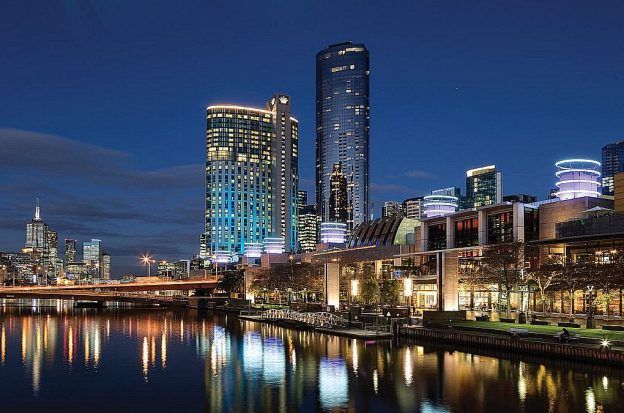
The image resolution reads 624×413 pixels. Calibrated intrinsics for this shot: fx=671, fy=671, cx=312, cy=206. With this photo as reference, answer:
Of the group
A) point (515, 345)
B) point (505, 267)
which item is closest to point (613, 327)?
point (515, 345)

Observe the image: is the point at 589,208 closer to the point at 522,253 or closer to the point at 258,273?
the point at 522,253

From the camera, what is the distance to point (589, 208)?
93312mm

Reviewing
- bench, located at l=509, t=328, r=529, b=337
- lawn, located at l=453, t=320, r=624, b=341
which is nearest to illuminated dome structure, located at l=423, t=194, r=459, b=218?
lawn, located at l=453, t=320, r=624, b=341

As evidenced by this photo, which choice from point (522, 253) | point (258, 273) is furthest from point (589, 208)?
point (258, 273)

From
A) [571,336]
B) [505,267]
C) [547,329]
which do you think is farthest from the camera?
[505,267]

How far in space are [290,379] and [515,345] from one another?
24.5 m

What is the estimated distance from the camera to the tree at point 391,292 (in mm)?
120912

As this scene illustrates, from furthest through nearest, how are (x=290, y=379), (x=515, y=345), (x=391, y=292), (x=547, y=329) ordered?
(x=391, y=292)
(x=547, y=329)
(x=515, y=345)
(x=290, y=379)

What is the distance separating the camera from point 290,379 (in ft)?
187

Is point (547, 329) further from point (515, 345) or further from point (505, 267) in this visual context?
point (505, 267)

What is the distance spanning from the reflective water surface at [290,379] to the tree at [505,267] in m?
16.9

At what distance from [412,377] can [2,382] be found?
35.2m

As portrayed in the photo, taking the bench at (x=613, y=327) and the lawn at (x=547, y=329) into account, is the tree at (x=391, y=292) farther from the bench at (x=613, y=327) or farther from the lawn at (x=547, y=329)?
the bench at (x=613, y=327)

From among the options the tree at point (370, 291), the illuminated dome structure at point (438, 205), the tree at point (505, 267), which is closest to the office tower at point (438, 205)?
the illuminated dome structure at point (438, 205)
